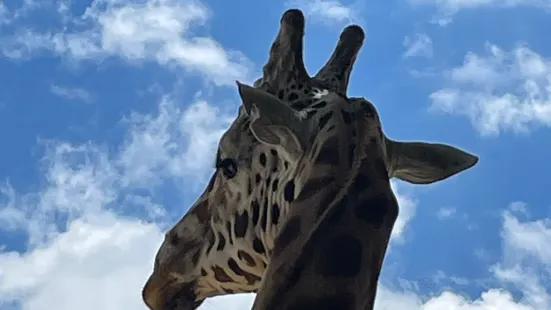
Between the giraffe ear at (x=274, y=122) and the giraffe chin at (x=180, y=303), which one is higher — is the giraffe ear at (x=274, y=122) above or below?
above

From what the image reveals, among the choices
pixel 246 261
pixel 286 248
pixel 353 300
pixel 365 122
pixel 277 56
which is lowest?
pixel 353 300

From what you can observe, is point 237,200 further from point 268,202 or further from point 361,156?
point 361,156

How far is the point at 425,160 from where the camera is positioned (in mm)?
3809

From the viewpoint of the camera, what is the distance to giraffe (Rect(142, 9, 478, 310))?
3385mm

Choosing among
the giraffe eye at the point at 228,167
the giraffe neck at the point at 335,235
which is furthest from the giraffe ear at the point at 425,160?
the giraffe eye at the point at 228,167

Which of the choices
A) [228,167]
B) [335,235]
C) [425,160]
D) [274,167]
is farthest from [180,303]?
[335,235]

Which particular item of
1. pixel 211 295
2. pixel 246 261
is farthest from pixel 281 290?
pixel 211 295

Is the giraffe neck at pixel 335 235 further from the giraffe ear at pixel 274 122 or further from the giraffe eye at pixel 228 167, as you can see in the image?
the giraffe eye at pixel 228 167

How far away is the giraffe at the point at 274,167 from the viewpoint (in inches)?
133

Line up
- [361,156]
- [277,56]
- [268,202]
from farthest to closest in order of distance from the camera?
[277,56] < [268,202] < [361,156]

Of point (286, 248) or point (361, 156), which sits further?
point (361, 156)

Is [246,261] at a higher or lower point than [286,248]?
higher

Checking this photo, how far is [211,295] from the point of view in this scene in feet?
13.8

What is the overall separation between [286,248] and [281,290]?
17 centimetres
